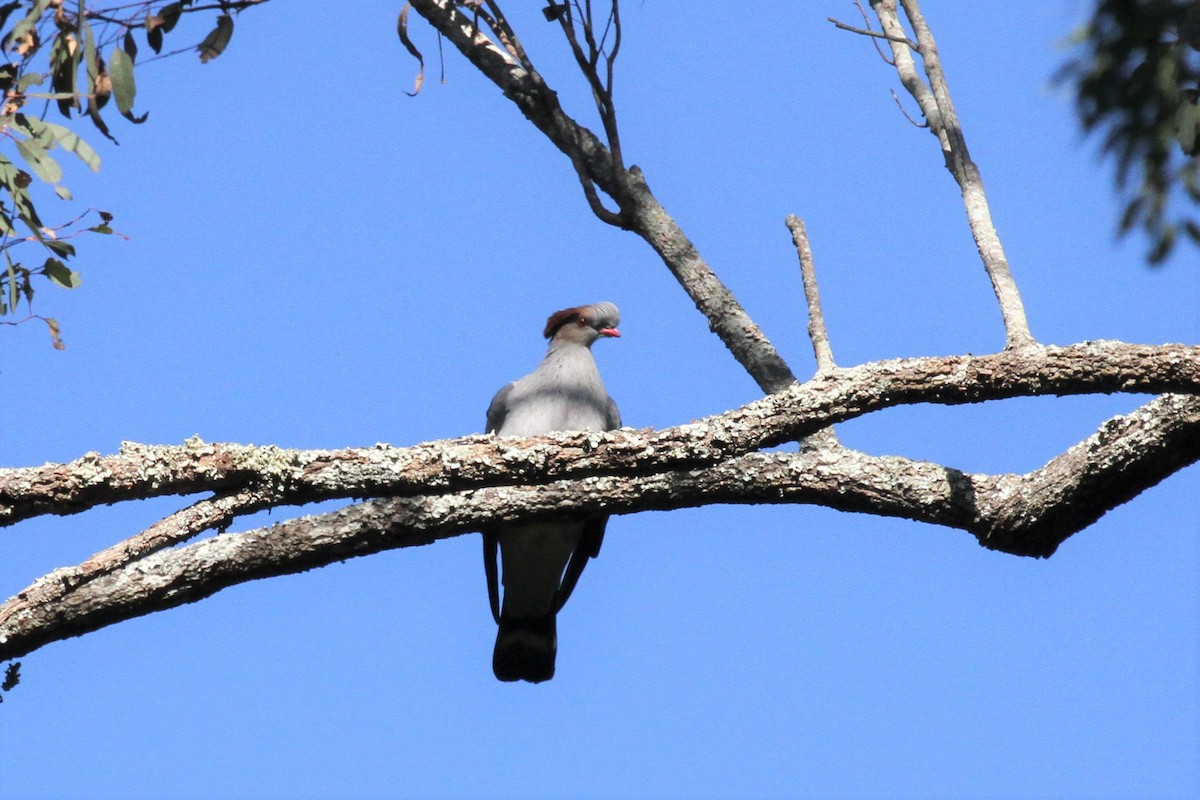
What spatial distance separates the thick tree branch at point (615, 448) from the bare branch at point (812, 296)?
1.68 ft

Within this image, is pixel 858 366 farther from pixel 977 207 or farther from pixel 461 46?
pixel 461 46

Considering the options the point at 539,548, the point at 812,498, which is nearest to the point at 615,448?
the point at 812,498

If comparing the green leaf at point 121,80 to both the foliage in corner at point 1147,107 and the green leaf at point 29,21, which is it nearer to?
the green leaf at point 29,21

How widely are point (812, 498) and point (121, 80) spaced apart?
2.26 meters

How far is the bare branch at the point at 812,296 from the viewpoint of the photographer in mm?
4331

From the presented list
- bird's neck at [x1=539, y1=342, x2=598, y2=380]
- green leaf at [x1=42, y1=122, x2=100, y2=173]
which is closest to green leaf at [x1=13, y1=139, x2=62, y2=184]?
green leaf at [x1=42, y1=122, x2=100, y2=173]

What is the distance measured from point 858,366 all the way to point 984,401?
1.20ft

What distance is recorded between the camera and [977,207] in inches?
188

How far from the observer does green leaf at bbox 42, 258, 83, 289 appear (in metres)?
4.08

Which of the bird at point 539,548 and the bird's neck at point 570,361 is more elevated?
the bird's neck at point 570,361

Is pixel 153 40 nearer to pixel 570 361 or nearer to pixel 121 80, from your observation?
pixel 121 80

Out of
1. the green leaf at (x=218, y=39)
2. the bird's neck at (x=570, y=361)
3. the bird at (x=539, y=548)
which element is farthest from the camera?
the bird's neck at (x=570, y=361)

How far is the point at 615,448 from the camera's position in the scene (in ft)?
11.6

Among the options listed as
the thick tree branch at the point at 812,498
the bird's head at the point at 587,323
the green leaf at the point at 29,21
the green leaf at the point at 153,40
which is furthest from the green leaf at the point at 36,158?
the bird's head at the point at 587,323
